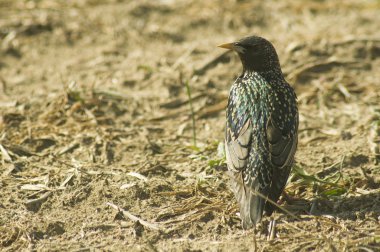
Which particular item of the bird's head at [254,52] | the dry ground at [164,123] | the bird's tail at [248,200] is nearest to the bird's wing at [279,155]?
the bird's tail at [248,200]

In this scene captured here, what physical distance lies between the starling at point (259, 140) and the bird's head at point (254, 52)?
25 millimetres

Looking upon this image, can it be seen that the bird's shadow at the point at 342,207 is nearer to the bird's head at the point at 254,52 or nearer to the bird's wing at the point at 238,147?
the bird's wing at the point at 238,147

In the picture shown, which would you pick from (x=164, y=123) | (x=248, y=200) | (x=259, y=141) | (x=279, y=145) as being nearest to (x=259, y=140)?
(x=259, y=141)

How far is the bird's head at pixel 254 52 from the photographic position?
6.90 m

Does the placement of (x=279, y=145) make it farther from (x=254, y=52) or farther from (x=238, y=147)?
(x=254, y=52)

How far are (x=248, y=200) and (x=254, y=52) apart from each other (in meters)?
1.78

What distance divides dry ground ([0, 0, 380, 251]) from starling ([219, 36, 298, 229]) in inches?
8.4

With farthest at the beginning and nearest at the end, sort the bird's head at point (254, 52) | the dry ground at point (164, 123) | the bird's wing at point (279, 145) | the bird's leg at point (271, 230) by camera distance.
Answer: the bird's head at point (254, 52), the bird's wing at point (279, 145), the dry ground at point (164, 123), the bird's leg at point (271, 230)

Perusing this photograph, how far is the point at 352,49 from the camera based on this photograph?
9422 mm

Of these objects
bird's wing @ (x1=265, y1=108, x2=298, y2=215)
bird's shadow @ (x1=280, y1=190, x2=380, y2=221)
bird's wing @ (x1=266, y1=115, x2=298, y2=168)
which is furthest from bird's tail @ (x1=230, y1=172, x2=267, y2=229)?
bird's shadow @ (x1=280, y1=190, x2=380, y2=221)

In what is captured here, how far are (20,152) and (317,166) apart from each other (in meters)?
2.70

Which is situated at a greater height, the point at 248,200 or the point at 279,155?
the point at 279,155

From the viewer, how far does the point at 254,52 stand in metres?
6.93

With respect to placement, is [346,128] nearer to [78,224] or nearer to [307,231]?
[307,231]
